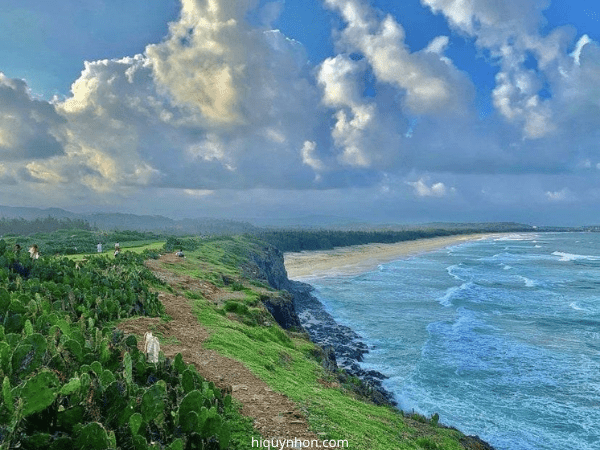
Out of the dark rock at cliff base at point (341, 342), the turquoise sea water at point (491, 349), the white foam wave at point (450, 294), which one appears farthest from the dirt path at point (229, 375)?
the white foam wave at point (450, 294)

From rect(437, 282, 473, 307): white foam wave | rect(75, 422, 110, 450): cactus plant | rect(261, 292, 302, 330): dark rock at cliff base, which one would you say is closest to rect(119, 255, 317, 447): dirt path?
rect(75, 422, 110, 450): cactus plant

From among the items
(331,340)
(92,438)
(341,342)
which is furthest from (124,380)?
(331,340)

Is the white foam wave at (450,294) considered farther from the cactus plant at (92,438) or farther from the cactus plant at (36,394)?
the cactus plant at (36,394)

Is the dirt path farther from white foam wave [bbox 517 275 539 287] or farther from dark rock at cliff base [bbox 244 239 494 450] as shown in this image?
white foam wave [bbox 517 275 539 287]

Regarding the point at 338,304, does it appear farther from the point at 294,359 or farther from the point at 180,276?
the point at 294,359

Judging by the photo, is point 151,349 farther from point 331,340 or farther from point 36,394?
point 331,340
